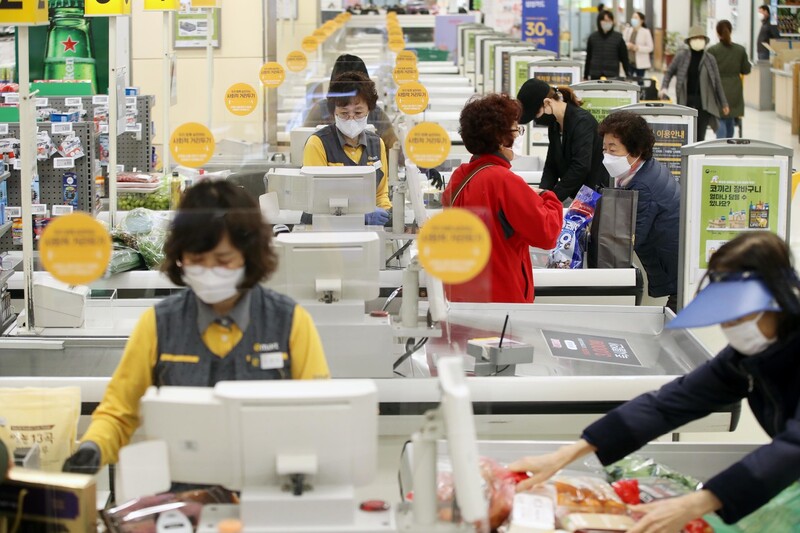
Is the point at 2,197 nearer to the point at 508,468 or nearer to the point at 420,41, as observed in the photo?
the point at 508,468

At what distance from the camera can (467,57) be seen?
51.3 ft

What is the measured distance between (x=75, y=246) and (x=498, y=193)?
6.44 feet

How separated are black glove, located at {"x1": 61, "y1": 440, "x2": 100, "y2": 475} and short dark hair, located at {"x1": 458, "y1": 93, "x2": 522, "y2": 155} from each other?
7.45 feet

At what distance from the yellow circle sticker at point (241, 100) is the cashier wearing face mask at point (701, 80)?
628cm

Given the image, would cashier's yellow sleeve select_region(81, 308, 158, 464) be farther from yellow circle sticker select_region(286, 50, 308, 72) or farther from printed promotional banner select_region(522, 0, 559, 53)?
printed promotional banner select_region(522, 0, 559, 53)

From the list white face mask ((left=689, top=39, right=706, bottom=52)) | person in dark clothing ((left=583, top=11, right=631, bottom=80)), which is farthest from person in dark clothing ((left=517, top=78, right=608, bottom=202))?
person in dark clothing ((left=583, top=11, right=631, bottom=80))

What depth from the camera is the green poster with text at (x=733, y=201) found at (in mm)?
5199

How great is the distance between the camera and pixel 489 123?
4.45 metres

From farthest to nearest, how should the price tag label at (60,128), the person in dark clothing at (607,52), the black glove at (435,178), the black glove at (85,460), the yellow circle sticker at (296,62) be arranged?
the person in dark clothing at (607,52) < the yellow circle sticker at (296,62) < the black glove at (435,178) < the price tag label at (60,128) < the black glove at (85,460)

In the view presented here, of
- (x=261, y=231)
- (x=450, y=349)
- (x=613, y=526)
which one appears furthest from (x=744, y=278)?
(x=450, y=349)

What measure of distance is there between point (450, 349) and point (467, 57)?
12012 mm

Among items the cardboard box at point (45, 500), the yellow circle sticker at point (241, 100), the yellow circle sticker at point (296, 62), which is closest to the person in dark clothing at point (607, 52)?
the yellow circle sticker at point (296, 62)

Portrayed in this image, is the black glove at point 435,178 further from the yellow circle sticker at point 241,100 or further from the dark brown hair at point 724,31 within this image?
the dark brown hair at point 724,31

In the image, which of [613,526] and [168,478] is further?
[613,526]
